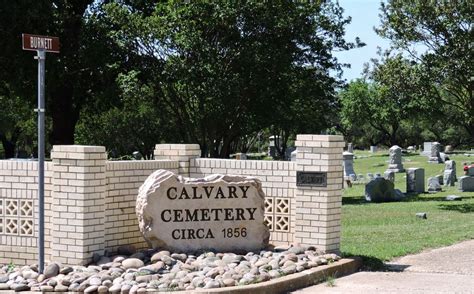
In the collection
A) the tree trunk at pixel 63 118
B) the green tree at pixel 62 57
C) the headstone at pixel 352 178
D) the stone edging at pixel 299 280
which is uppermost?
the green tree at pixel 62 57

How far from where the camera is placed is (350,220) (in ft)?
61.4

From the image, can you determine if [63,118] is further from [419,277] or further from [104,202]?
[419,277]

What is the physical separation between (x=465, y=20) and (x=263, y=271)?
1581 centimetres

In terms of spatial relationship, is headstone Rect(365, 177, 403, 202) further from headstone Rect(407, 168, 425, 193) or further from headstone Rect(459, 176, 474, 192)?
headstone Rect(459, 176, 474, 192)

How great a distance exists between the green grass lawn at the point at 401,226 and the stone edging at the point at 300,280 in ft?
2.10

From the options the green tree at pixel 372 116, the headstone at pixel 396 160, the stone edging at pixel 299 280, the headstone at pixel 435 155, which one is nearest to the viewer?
the stone edging at pixel 299 280

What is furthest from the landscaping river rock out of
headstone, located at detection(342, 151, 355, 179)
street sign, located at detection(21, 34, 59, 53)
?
headstone, located at detection(342, 151, 355, 179)

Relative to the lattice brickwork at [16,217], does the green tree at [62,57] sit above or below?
above

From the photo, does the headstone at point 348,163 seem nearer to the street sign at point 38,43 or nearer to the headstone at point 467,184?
the headstone at point 467,184

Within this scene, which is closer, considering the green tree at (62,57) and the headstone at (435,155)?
the green tree at (62,57)

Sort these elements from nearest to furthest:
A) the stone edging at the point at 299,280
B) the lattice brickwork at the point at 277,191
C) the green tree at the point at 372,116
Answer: the stone edging at the point at 299,280, the lattice brickwork at the point at 277,191, the green tree at the point at 372,116

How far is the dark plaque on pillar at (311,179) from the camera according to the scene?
11.3 m

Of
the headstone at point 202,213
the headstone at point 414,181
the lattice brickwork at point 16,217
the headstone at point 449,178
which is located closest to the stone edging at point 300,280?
the headstone at point 202,213

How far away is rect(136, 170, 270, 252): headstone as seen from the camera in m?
11.0
